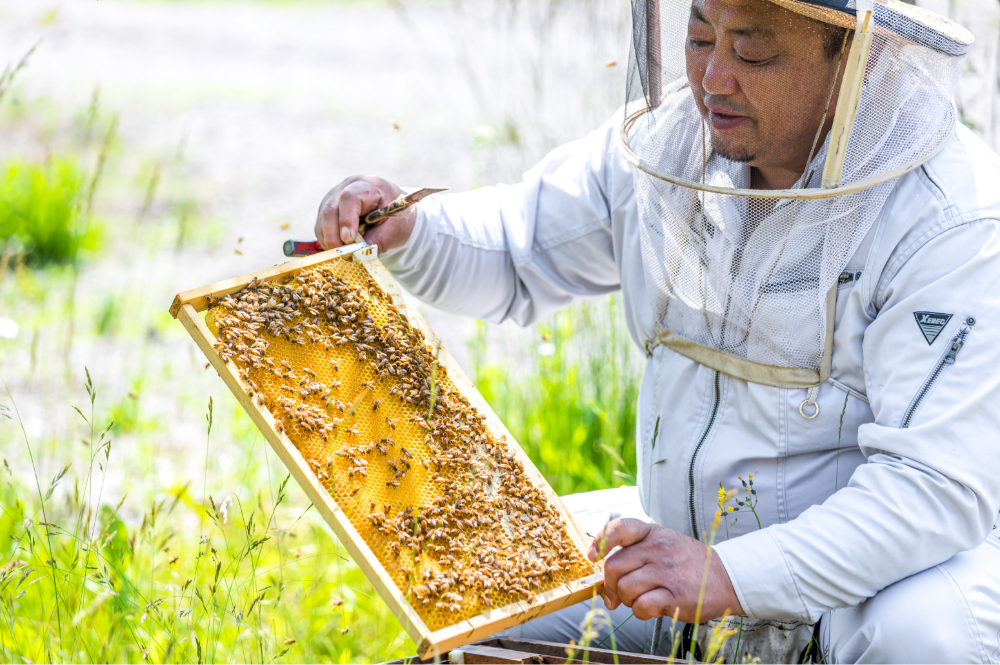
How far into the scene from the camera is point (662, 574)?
6.98 feet

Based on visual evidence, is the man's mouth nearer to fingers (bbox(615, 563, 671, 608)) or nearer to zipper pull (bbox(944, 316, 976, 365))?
zipper pull (bbox(944, 316, 976, 365))

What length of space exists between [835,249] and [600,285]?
1.14 metres

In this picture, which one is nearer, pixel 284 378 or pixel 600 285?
pixel 284 378

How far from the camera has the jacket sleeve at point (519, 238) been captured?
9.76 ft

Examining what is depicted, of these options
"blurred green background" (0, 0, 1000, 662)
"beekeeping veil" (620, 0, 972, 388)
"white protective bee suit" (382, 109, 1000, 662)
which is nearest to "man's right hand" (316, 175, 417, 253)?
"blurred green background" (0, 0, 1000, 662)

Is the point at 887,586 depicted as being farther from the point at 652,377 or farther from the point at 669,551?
the point at 652,377

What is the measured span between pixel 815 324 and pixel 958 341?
347 mm

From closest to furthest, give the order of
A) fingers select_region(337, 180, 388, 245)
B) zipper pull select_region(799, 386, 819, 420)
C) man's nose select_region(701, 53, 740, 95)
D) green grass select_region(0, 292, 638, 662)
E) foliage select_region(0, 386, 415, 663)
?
man's nose select_region(701, 53, 740, 95) → zipper pull select_region(799, 386, 819, 420) → foliage select_region(0, 386, 415, 663) → fingers select_region(337, 180, 388, 245) → green grass select_region(0, 292, 638, 662)

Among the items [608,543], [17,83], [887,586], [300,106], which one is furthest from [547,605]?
[17,83]

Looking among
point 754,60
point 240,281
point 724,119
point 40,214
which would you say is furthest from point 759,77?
point 40,214

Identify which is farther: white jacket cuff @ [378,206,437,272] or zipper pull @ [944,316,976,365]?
white jacket cuff @ [378,206,437,272]

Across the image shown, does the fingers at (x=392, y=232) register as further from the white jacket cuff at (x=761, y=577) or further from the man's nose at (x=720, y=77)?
the white jacket cuff at (x=761, y=577)

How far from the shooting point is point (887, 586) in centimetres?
219

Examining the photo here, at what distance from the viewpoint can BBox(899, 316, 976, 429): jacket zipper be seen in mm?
2082
